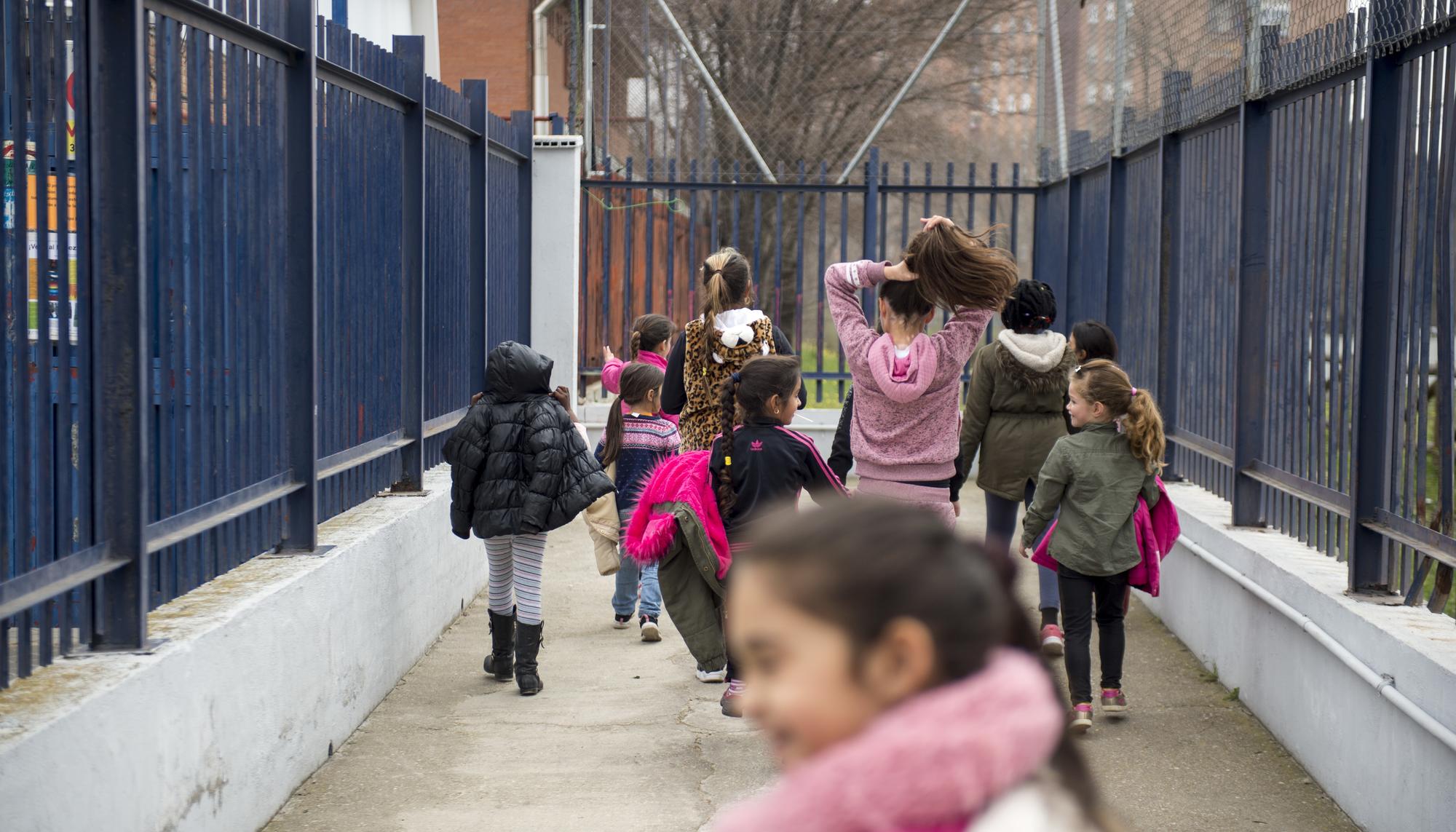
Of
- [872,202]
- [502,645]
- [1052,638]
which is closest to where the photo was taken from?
[502,645]

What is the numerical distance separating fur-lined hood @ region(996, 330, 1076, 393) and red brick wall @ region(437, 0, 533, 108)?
15.3 meters

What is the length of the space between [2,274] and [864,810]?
9.01 feet

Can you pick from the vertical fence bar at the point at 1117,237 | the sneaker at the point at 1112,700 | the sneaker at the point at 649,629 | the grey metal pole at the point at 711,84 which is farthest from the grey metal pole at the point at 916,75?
the sneaker at the point at 1112,700

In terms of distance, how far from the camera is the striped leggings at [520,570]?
620 centimetres

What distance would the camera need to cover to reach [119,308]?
3.84 metres

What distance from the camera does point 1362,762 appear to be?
14.9ft

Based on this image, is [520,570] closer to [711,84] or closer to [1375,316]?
[1375,316]

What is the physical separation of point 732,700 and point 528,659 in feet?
2.95

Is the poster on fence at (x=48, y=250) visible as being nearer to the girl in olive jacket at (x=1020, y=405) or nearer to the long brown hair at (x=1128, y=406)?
the long brown hair at (x=1128, y=406)

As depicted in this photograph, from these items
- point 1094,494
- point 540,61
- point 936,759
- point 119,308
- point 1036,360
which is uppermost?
point 540,61

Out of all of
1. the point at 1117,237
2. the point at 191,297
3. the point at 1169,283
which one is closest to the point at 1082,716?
the point at 1169,283

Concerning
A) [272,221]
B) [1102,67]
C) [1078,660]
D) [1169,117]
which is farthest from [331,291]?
[1102,67]

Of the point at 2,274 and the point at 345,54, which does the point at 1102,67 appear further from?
the point at 2,274

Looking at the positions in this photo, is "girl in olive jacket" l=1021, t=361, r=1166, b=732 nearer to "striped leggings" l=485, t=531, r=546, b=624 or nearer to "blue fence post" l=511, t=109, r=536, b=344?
"striped leggings" l=485, t=531, r=546, b=624
